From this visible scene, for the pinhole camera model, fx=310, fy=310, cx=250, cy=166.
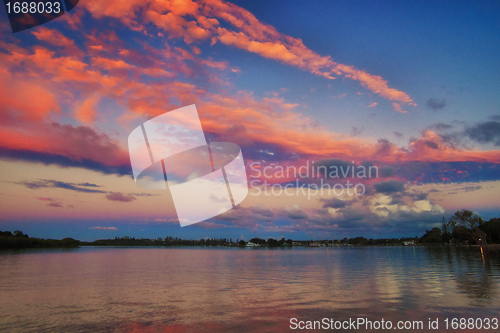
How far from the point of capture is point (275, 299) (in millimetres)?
25812

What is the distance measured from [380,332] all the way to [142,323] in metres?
13.7

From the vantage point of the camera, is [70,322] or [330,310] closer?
[70,322]

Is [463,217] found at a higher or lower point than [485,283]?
higher

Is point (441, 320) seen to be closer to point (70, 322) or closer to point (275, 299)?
point (275, 299)

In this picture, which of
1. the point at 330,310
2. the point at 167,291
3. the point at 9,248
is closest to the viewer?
the point at 330,310

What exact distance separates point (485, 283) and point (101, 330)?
3542 cm

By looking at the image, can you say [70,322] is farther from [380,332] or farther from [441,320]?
[441,320]

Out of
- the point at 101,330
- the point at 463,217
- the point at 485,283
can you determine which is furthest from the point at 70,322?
the point at 463,217

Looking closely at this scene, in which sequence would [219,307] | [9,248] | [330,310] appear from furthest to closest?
[9,248] < [219,307] < [330,310]

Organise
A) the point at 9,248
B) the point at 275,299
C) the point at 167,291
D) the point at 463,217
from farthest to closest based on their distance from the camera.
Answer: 1. the point at 9,248
2. the point at 463,217
3. the point at 167,291
4. the point at 275,299

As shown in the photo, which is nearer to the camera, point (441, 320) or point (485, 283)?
point (441, 320)

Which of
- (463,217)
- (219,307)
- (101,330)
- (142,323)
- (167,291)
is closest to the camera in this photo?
(101,330)

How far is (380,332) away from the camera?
53.6 feet

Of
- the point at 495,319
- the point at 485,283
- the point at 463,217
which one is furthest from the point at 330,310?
the point at 463,217
